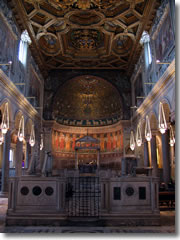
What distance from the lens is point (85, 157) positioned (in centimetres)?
2841

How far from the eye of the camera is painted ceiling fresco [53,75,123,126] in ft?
90.6

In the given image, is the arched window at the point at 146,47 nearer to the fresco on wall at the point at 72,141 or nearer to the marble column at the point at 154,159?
the marble column at the point at 154,159

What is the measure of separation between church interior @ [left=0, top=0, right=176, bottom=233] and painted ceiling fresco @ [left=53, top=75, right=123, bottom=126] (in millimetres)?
136

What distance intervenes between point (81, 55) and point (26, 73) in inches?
300

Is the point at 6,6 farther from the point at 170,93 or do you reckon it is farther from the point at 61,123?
the point at 61,123

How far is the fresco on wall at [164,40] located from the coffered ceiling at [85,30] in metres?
2.04

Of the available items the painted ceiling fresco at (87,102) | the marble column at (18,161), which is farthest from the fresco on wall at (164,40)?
the marble column at (18,161)

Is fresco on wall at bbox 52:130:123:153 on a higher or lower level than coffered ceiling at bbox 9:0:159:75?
lower

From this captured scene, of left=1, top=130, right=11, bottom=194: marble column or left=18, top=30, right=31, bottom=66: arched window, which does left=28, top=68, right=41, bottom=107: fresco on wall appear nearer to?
left=18, top=30, right=31, bottom=66: arched window

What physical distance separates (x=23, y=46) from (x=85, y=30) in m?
5.89

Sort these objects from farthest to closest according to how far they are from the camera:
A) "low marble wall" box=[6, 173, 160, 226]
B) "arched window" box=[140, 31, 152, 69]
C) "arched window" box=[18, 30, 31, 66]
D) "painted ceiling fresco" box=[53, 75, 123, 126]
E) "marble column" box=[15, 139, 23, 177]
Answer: "painted ceiling fresco" box=[53, 75, 123, 126]
"arched window" box=[140, 31, 152, 69]
"arched window" box=[18, 30, 31, 66]
"marble column" box=[15, 139, 23, 177]
"low marble wall" box=[6, 173, 160, 226]

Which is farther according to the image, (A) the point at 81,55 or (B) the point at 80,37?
(A) the point at 81,55

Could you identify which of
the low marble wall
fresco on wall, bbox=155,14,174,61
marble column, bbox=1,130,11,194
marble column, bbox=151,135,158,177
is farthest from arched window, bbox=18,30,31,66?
the low marble wall

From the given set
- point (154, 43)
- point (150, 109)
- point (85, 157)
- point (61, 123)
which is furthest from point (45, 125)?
point (154, 43)
